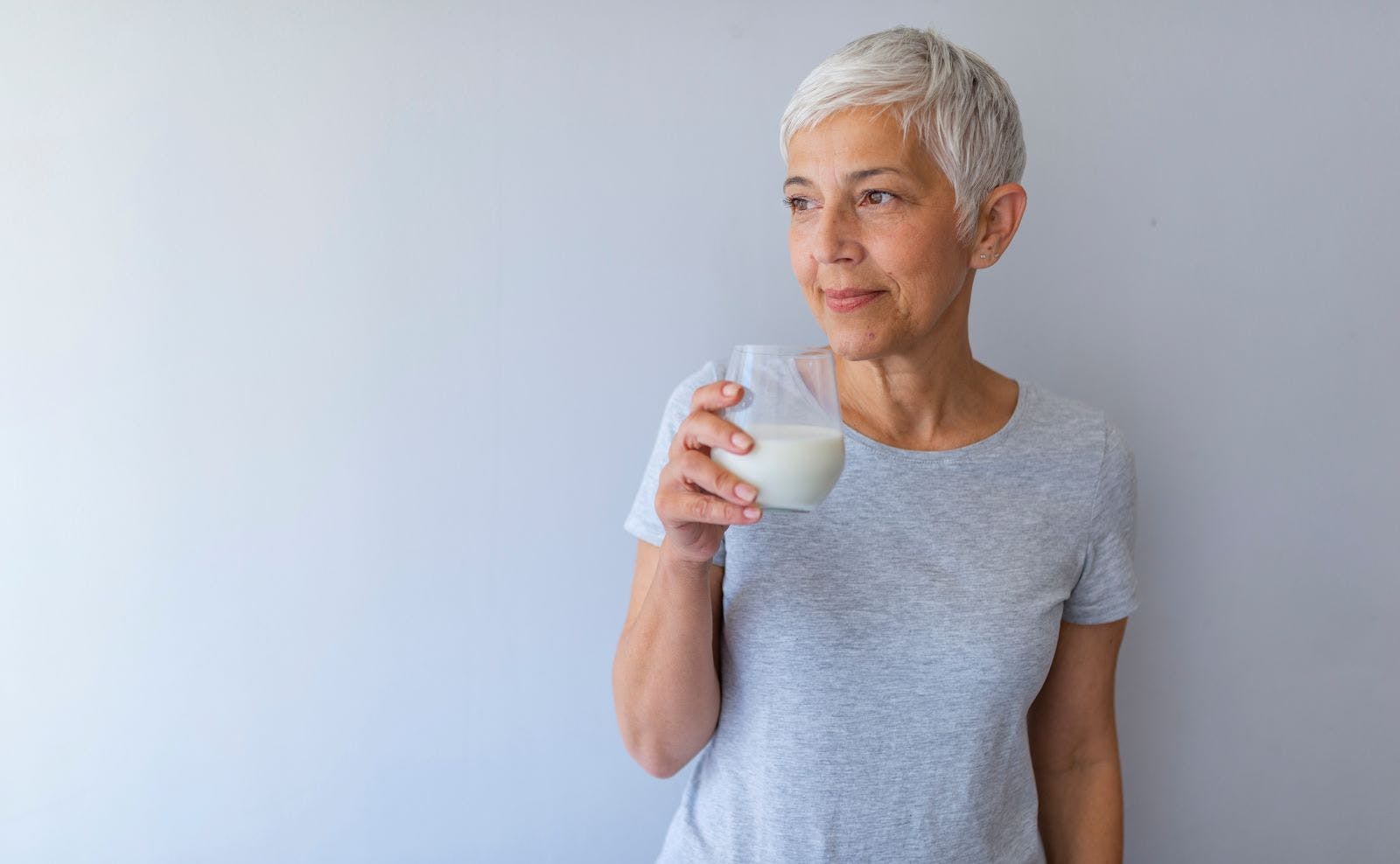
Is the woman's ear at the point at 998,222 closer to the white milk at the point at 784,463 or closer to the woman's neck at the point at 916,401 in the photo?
the woman's neck at the point at 916,401

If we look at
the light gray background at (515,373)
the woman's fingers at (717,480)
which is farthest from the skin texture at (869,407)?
the light gray background at (515,373)

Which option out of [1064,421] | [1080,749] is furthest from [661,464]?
[1080,749]

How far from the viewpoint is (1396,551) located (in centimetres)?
167

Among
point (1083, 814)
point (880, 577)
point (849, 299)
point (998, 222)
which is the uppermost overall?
point (998, 222)

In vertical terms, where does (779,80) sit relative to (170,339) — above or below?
above

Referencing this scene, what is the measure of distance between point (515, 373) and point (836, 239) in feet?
1.95

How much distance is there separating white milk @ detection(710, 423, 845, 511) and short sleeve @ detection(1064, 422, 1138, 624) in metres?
0.56

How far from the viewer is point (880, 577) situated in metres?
1.21

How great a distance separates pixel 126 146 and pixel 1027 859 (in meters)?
1.49

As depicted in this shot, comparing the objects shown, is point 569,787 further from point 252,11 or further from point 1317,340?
point 1317,340

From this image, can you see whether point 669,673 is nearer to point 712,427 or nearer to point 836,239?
point 712,427

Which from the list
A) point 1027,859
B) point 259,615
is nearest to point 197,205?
point 259,615

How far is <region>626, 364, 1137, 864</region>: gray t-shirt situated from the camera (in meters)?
1.19

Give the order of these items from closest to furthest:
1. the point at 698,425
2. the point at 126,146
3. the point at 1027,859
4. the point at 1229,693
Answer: the point at 698,425 < the point at 1027,859 < the point at 126,146 < the point at 1229,693
